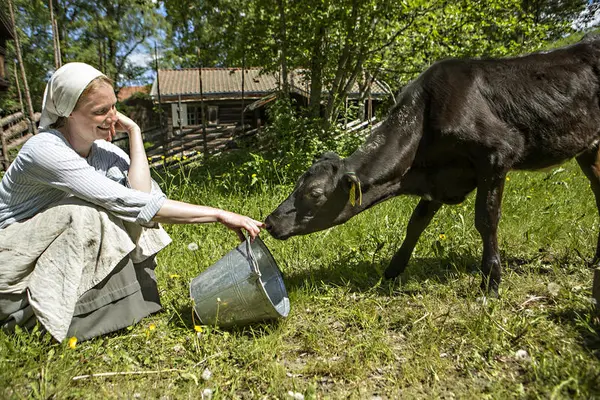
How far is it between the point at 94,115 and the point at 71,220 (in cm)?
65

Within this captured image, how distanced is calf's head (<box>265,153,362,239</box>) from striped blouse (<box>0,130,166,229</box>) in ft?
3.10

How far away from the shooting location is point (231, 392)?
7.58ft

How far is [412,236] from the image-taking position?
376 cm

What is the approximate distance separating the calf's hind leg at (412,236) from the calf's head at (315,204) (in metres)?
0.71

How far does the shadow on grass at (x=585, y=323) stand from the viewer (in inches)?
98.1

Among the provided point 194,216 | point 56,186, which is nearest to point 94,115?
point 56,186

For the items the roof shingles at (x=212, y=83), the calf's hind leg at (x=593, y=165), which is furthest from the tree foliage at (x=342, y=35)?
the roof shingles at (x=212, y=83)

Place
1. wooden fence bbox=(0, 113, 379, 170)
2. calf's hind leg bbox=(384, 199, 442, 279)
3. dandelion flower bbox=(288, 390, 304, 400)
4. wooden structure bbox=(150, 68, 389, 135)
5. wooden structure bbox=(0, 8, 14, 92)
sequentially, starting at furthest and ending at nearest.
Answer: wooden structure bbox=(150, 68, 389, 135) < wooden structure bbox=(0, 8, 14, 92) < wooden fence bbox=(0, 113, 379, 170) < calf's hind leg bbox=(384, 199, 442, 279) < dandelion flower bbox=(288, 390, 304, 400)

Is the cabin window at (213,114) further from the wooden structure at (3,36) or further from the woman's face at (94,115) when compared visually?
the woman's face at (94,115)

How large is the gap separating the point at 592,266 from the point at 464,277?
1141 millimetres

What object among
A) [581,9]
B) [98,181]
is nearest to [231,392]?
[98,181]

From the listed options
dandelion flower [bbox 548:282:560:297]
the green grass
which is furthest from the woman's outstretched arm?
dandelion flower [bbox 548:282:560:297]

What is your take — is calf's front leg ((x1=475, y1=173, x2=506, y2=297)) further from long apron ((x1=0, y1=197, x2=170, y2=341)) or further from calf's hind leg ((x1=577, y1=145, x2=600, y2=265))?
long apron ((x1=0, y1=197, x2=170, y2=341))

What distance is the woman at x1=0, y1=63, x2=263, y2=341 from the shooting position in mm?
2549
